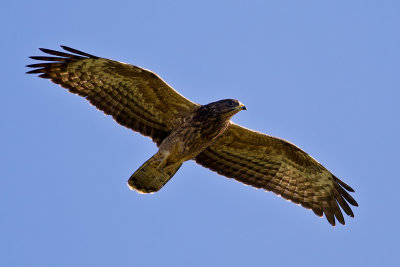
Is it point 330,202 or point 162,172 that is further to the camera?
point 330,202

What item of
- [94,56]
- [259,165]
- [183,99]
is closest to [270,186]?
[259,165]

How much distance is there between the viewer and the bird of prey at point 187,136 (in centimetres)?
1457

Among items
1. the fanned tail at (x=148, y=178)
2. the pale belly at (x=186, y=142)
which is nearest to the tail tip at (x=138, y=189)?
the fanned tail at (x=148, y=178)

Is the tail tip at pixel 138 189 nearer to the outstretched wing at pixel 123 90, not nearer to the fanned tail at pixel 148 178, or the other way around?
the fanned tail at pixel 148 178

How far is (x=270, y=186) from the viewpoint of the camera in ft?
51.7

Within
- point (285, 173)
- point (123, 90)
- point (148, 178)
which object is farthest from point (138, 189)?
point (285, 173)

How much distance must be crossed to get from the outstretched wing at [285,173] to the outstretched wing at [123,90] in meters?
1.11

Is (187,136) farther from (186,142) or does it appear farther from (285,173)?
(285,173)

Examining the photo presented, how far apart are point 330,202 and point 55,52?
5.86 metres


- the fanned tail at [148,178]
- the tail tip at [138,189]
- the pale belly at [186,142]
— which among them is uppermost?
the pale belly at [186,142]

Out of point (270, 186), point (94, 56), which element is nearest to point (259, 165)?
point (270, 186)

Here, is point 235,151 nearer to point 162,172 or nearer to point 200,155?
point 200,155

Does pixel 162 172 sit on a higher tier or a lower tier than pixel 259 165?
lower

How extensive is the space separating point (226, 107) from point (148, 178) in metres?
1.92
